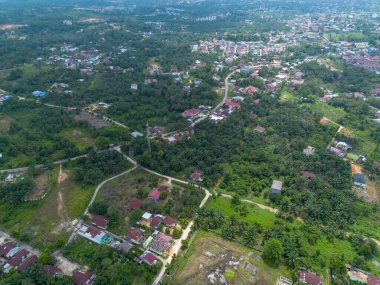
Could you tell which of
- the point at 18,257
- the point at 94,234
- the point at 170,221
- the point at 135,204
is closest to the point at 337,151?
the point at 170,221

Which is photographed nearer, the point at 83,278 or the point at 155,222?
the point at 83,278

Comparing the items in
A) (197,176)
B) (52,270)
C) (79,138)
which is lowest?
(79,138)

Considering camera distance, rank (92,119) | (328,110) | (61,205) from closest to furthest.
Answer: (61,205) → (92,119) → (328,110)

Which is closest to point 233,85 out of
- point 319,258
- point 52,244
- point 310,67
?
point 310,67

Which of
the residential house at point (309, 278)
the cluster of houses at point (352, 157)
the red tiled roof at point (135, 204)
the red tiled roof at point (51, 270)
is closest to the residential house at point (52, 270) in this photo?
the red tiled roof at point (51, 270)

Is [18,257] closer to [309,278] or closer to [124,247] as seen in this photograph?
[124,247]

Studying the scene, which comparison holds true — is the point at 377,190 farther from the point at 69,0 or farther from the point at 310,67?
the point at 69,0
